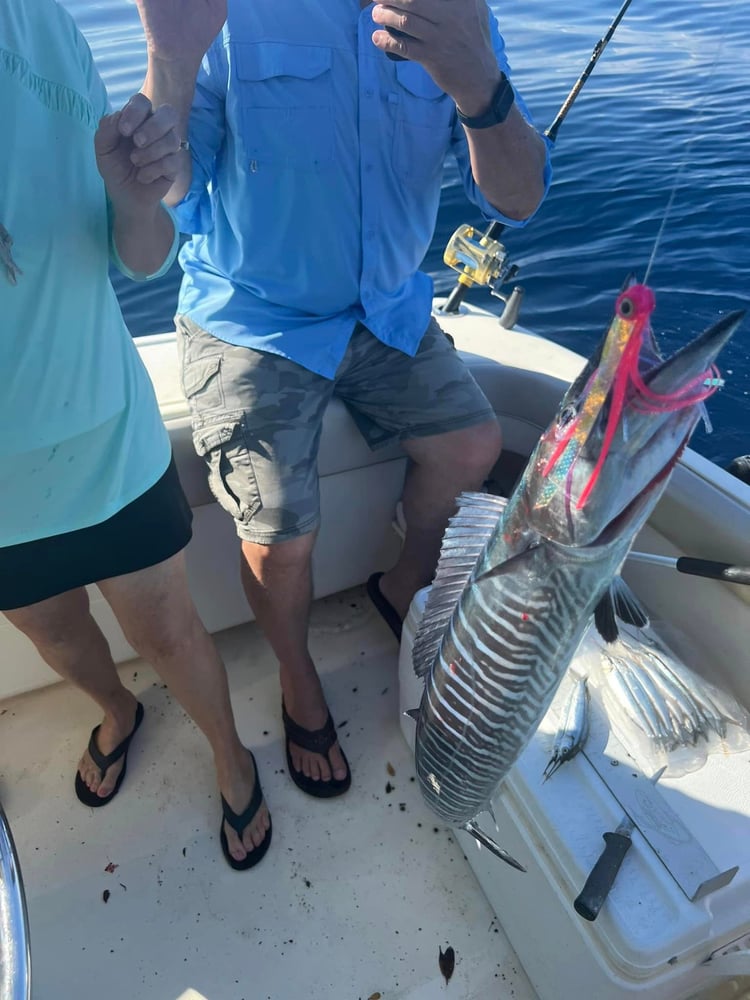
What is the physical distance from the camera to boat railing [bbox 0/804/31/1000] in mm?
859

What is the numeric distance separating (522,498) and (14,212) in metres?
0.94

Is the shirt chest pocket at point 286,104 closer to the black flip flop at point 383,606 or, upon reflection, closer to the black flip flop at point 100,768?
the black flip flop at point 383,606

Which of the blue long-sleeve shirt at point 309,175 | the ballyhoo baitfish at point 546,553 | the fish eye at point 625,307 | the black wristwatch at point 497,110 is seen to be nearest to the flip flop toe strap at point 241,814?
the ballyhoo baitfish at point 546,553

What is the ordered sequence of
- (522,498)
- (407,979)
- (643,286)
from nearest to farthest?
(643,286) → (522,498) → (407,979)

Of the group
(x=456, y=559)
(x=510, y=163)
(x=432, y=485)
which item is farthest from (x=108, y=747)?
(x=510, y=163)

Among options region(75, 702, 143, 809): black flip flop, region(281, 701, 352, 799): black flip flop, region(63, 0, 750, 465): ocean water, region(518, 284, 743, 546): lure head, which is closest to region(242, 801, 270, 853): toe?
region(281, 701, 352, 799): black flip flop

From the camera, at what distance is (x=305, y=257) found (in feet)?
6.06

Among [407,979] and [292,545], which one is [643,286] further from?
[407,979]

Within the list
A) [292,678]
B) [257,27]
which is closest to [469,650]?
[292,678]

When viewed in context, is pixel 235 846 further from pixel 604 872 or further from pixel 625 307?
pixel 625 307

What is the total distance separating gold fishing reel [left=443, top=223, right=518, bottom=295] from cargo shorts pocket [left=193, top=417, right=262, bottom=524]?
3.96 ft

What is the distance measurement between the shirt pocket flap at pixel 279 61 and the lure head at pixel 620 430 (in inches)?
55.3

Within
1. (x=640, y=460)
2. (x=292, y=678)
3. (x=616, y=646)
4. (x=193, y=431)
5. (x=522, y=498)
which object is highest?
(x=640, y=460)

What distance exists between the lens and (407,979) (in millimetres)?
1638
